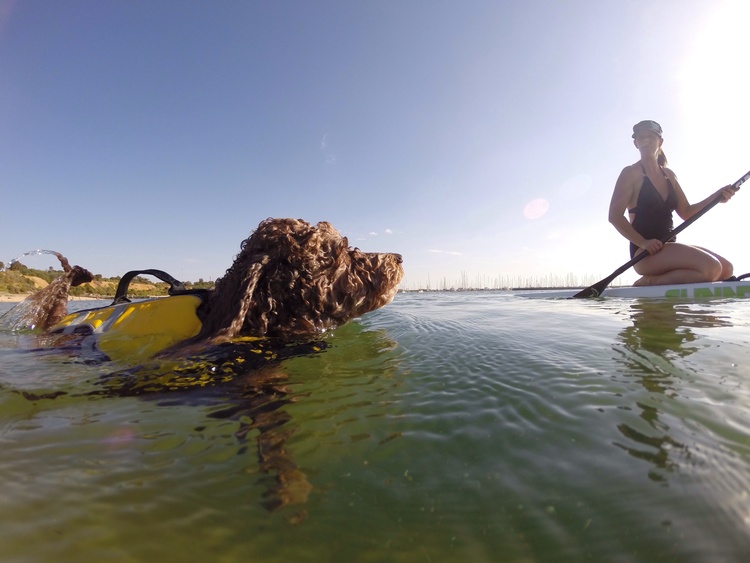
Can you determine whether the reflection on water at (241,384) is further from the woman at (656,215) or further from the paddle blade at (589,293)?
the paddle blade at (589,293)

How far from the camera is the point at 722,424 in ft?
4.90

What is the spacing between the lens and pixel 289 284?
3.78 m

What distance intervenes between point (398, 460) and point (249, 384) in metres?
1.40

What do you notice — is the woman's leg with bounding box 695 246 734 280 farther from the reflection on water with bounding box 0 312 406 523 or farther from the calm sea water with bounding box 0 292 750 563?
the reflection on water with bounding box 0 312 406 523

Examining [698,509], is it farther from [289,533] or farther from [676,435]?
[289,533]

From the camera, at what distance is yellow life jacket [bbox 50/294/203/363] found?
11.1 feet

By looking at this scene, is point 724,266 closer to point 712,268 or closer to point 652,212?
point 712,268

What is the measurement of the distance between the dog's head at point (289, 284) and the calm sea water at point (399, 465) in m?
1.18

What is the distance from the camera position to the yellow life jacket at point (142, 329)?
3.37 metres

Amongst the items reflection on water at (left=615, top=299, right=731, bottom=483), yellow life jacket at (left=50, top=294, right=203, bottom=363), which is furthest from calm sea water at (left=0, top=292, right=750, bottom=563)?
yellow life jacket at (left=50, top=294, right=203, bottom=363)

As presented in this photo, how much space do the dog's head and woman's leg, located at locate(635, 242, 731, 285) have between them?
7.09 meters

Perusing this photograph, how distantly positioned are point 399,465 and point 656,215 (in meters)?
9.40

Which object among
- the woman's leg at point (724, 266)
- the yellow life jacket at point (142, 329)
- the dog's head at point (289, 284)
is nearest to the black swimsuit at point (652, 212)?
the woman's leg at point (724, 266)

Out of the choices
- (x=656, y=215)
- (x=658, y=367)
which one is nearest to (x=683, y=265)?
(x=656, y=215)
